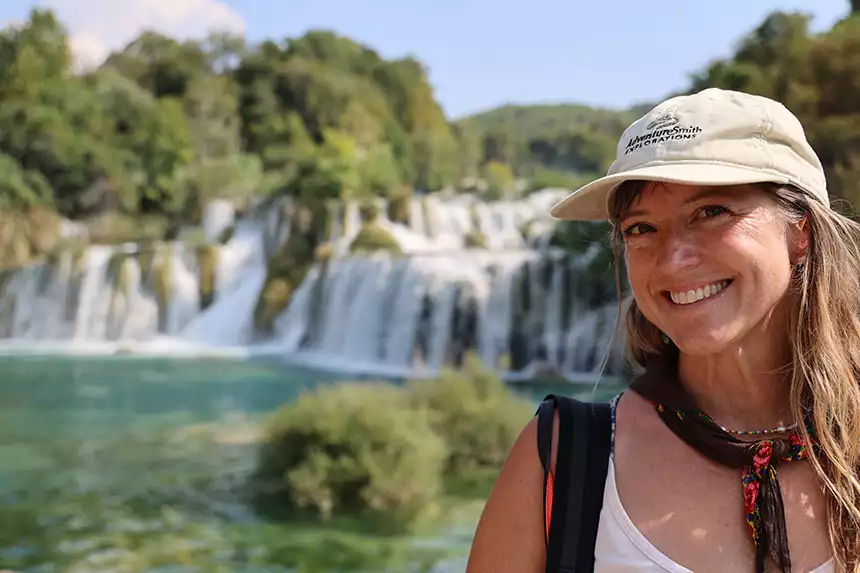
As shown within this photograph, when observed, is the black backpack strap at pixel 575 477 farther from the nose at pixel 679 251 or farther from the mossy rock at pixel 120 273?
the mossy rock at pixel 120 273

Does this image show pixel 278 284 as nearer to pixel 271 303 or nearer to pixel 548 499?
pixel 271 303

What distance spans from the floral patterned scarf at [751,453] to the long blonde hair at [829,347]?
4 centimetres

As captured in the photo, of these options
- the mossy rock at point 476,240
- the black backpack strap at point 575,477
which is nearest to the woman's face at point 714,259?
the black backpack strap at point 575,477

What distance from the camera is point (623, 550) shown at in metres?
1.19

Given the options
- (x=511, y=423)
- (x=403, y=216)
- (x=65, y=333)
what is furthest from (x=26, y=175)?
(x=511, y=423)

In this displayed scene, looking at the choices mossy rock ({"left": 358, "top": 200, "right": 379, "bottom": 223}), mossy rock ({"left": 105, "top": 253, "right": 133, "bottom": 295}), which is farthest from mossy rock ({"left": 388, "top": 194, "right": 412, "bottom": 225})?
mossy rock ({"left": 105, "top": 253, "right": 133, "bottom": 295})

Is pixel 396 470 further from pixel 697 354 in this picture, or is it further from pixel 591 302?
pixel 591 302

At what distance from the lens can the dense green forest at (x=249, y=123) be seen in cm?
1553

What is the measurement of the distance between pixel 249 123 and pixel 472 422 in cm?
3294

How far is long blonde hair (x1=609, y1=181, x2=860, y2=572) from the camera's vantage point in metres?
1.20

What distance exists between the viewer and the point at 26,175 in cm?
2761

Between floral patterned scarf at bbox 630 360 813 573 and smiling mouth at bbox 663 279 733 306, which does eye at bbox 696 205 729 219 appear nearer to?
smiling mouth at bbox 663 279 733 306

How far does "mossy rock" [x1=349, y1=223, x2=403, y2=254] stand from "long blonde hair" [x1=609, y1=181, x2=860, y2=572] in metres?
19.3

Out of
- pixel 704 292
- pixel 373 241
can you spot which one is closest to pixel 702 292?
pixel 704 292
